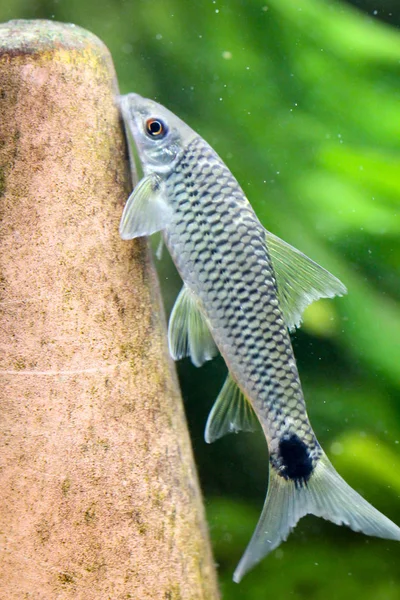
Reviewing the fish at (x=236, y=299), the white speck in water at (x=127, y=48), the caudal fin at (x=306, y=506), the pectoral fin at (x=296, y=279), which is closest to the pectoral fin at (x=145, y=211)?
the fish at (x=236, y=299)

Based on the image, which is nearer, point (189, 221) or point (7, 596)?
point (7, 596)

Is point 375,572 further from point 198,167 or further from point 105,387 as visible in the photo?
point 198,167

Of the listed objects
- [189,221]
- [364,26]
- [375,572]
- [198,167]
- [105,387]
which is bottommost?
[375,572]

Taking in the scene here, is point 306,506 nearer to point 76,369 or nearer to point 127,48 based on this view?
point 76,369

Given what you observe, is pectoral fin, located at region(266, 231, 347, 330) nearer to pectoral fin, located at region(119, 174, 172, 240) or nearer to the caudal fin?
pectoral fin, located at region(119, 174, 172, 240)

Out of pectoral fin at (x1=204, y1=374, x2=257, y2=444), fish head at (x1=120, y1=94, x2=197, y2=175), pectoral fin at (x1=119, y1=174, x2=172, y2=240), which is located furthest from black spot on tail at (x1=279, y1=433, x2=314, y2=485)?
fish head at (x1=120, y1=94, x2=197, y2=175)

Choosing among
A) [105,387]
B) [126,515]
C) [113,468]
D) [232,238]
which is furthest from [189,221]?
[126,515]

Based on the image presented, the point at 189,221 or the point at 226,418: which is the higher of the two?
the point at 189,221
